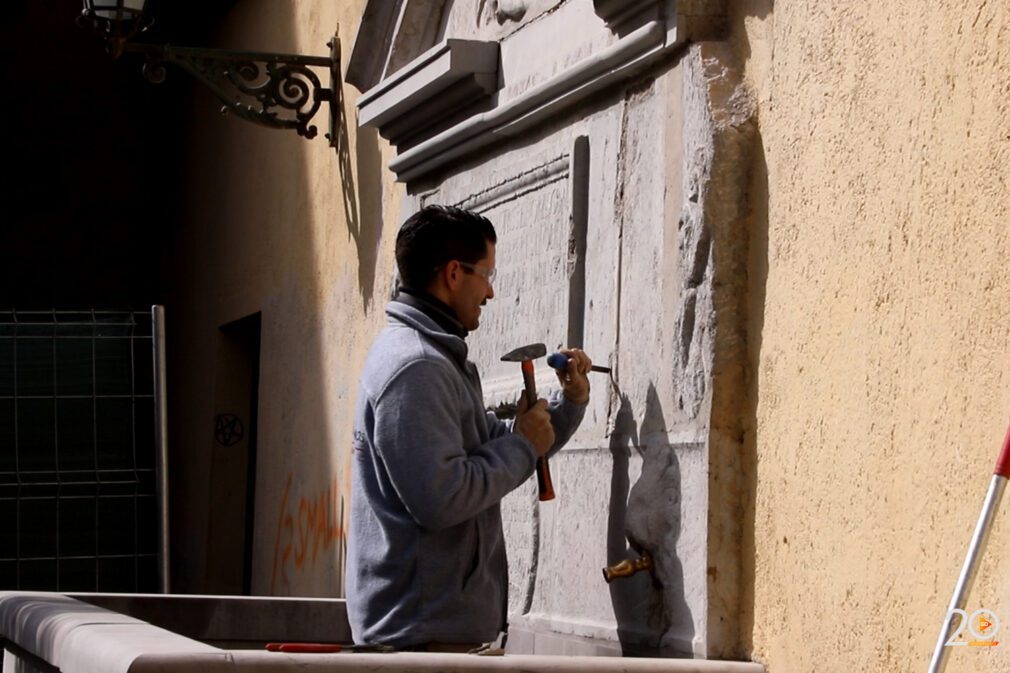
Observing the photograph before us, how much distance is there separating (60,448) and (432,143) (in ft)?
9.90

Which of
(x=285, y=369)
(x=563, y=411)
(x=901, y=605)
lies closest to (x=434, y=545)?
(x=563, y=411)

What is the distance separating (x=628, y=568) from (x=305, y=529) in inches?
141

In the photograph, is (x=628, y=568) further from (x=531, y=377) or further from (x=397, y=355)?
(x=397, y=355)

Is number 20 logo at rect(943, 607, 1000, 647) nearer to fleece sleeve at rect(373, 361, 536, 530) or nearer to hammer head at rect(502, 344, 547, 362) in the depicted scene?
fleece sleeve at rect(373, 361, 536, 530)

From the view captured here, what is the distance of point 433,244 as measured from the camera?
142 inches

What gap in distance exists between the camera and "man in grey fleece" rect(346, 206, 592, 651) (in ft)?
11.0

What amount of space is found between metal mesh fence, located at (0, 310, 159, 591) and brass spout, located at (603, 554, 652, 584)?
3.93m

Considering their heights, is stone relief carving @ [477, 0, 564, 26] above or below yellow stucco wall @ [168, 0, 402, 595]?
above

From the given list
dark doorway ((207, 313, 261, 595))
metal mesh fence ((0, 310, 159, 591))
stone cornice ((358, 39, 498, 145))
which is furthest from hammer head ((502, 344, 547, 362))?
dark doorway ((207, 313, 261, 595))

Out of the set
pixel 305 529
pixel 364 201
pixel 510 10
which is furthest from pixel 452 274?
pixel 305 529

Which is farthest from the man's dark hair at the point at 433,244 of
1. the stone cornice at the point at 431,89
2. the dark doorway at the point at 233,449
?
the dark doorway at the point at 233,449

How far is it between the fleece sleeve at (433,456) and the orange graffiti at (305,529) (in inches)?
125

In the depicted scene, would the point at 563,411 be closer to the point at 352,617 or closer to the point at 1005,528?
the point at 352,617

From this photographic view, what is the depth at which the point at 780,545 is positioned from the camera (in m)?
3.29
